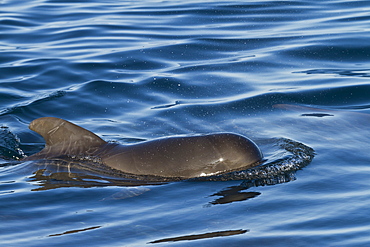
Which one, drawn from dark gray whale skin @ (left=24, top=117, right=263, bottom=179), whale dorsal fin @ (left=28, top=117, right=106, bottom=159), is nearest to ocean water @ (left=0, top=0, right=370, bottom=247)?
dark gray whale skin @ (left=24, top=117, right=263, bottom=179)

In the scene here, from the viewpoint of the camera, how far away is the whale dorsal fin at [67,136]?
281 inches

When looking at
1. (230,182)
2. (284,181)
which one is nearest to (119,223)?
(230,182)

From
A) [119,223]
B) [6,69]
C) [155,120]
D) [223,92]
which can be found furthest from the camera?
[6,69]

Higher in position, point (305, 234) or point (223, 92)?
point (223, 92)

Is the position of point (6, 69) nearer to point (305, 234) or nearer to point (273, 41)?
point (273, 41)

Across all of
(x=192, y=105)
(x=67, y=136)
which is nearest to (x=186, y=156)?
(x=67, y=136)

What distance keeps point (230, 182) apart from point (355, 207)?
4.20 feet

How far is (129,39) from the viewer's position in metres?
15.5

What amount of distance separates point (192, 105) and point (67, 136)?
11.4 feet

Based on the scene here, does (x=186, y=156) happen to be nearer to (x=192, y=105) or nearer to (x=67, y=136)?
(x=67, y=136)

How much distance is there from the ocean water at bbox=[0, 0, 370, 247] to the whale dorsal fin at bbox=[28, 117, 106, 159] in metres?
0.45

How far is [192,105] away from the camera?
10.3 meters

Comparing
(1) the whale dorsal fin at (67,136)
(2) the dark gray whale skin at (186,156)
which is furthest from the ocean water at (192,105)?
(1) the whale dorsal fin at (67,136)

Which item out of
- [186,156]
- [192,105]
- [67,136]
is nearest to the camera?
[186,156]
